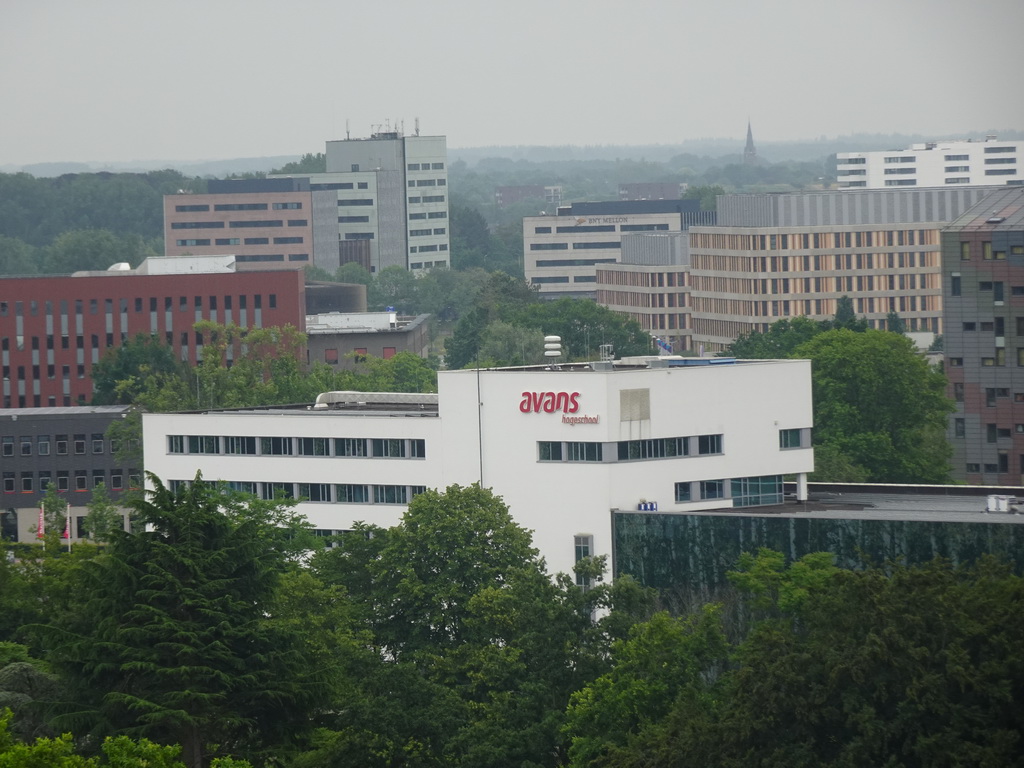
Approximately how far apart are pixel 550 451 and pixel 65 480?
7495cm

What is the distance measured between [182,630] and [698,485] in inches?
1378

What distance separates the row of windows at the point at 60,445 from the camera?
156750 millimetres

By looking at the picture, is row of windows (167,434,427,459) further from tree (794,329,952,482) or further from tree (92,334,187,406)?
tree (92,334,187,406)

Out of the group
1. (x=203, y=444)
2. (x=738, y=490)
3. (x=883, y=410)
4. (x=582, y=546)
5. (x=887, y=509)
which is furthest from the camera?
(x=883, y=410)

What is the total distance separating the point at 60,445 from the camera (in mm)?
157000

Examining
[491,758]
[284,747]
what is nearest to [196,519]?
[284,747]

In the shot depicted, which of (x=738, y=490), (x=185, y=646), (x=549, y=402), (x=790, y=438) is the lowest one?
(x=185, y=646)

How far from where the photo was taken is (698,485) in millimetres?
91812

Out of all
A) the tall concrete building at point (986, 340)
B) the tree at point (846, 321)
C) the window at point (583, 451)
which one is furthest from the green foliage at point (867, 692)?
the tree at point (846, 321)

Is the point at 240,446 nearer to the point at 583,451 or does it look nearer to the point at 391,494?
the point at 391,494

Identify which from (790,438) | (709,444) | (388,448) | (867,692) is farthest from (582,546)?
(867,692)

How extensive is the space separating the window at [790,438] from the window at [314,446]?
2270 centimetres

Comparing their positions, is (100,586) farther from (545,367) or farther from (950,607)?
(545,367)

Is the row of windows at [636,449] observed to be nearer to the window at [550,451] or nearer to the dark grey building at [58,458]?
the window at [550,451]
